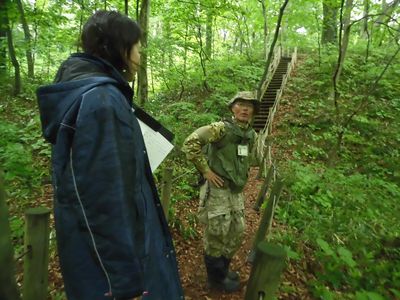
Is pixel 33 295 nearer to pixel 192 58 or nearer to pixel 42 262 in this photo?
pixel 42 262

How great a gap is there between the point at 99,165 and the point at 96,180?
0.06 metres

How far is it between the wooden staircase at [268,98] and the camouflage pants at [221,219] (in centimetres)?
742

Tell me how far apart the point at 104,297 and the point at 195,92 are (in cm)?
1438

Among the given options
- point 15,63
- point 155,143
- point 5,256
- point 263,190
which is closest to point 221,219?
point 155,143

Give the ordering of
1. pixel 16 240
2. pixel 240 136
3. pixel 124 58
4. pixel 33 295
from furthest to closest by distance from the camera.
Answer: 1. pixel 16 240
2. pixel 240 136
3. pixel 33 295
4. pixel 124 58

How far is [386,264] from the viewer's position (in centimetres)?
355

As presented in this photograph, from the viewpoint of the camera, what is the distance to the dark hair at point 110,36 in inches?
61.7

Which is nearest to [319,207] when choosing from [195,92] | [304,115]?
[304,115]

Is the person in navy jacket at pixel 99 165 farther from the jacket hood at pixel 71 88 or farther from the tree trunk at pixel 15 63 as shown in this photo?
the tree trunk at pixel 15 63

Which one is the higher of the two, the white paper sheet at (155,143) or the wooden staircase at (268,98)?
the wooden staircase at (268,98)

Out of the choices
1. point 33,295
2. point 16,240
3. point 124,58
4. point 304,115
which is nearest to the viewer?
point 124,58

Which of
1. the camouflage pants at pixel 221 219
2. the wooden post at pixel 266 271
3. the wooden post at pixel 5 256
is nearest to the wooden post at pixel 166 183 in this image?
the camouflage pants at pixel 221 219

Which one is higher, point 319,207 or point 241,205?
point 241,205

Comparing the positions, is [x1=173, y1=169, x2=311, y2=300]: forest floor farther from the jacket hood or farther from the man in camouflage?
the jacket hood
